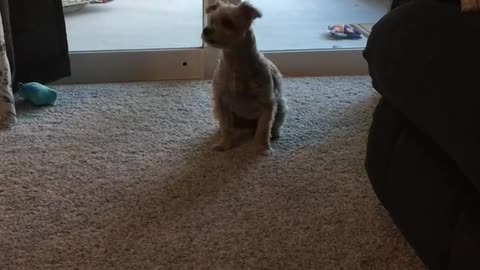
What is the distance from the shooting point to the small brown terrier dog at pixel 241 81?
1.78m

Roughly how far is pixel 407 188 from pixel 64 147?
107 centimetres

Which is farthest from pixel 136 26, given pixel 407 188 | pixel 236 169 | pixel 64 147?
pixel 407 188

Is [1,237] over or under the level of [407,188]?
under

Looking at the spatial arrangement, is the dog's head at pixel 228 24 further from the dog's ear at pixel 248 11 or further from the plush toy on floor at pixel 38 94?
the plush toy on floor at pixel 38 94

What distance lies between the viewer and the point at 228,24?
5.82 ft

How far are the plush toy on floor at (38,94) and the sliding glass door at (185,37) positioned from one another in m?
0.26

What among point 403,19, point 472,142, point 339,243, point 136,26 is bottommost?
point 339,243

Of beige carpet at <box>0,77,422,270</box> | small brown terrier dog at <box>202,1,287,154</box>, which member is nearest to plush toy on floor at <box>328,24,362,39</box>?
beige carpet at <box>0,77,422,270</box>

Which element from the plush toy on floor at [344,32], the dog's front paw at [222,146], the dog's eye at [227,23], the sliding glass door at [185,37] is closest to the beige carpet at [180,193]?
the dog's front paw at [222,146]

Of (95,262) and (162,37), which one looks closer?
(95,262)

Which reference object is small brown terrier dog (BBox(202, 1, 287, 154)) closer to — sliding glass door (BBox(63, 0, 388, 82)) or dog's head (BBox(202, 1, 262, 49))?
dog's head (BBox(202, 1, 262, 49))

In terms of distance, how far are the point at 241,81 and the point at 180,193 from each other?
39 cm

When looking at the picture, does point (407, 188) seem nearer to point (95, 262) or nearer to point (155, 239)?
point (155, 239)

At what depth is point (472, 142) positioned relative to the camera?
105cm
